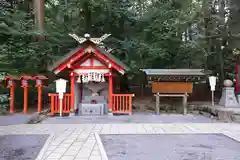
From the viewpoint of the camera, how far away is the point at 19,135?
24.1 ft

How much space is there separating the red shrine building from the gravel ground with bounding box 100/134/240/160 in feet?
18.1

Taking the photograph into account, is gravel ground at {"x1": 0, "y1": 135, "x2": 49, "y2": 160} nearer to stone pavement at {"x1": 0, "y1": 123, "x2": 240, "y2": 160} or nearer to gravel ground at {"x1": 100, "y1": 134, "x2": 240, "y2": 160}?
stone pavement at {"x1": 0, "y1": 123, "x2": 240, "y2": 160}

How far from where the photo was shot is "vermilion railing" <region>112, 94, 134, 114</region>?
1273 cm

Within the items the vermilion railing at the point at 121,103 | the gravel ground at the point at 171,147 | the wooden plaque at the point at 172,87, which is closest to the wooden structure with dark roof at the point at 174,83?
the wooden plaque at the point at 172,87

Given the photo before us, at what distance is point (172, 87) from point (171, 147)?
23.5ft

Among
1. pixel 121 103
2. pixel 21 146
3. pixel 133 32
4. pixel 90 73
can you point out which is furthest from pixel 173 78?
pixel 21 146

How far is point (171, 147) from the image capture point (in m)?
6.05

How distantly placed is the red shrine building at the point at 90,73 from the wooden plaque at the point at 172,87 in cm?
137

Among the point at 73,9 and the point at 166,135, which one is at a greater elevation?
the point at 73,9

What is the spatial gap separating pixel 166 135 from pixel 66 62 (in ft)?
21.6

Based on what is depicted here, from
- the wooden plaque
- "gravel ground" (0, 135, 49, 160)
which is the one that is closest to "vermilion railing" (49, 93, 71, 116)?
the wooden plaque

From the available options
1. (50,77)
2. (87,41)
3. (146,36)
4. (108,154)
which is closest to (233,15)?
(146,36)

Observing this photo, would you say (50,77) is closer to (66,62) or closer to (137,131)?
(66,62)

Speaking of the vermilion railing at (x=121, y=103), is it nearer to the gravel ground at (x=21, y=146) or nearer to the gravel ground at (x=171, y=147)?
the gravel ground at (x=171, y=147)
